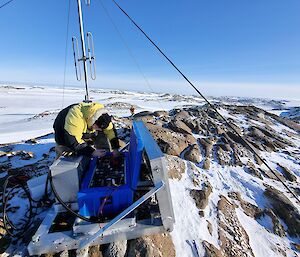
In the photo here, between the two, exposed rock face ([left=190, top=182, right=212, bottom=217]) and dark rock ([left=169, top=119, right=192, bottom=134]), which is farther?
dark rock ([left=169, top=119, right=192, bottom=134])

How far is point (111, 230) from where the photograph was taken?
3223 millimetres

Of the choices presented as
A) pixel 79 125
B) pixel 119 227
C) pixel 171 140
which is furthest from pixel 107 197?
pixel 171 140

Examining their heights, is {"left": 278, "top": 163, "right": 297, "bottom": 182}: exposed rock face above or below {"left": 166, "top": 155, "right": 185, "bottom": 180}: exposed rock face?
below

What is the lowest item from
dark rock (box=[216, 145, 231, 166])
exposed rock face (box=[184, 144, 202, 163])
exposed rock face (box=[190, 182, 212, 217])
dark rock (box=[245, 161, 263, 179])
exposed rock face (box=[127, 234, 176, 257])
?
dark rock (box=[245, 161, 263, 179])

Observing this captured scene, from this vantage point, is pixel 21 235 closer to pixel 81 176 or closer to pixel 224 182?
pixel 81 176

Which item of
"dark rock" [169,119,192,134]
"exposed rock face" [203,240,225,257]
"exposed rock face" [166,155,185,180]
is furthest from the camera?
"dark rock" [169,119,192,134]

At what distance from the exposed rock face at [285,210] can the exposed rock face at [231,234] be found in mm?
1397

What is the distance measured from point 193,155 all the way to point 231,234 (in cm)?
309

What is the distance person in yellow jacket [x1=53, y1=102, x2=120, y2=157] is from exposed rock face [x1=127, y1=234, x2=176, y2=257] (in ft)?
5.41

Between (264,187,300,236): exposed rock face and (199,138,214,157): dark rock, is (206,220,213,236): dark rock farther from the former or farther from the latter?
(199,138,214,157): dark rock

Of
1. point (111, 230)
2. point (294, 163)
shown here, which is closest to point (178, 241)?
point (111, 230)

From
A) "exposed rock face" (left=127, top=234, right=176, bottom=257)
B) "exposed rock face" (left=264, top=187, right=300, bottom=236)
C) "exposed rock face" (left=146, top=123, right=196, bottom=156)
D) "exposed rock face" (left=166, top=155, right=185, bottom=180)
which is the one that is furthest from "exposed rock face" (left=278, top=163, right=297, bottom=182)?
"exposed rock face" (left=127, top=234, right=176, bottom=257)

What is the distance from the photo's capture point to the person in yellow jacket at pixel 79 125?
3988 mm

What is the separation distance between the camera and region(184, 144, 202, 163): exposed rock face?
7215mm
